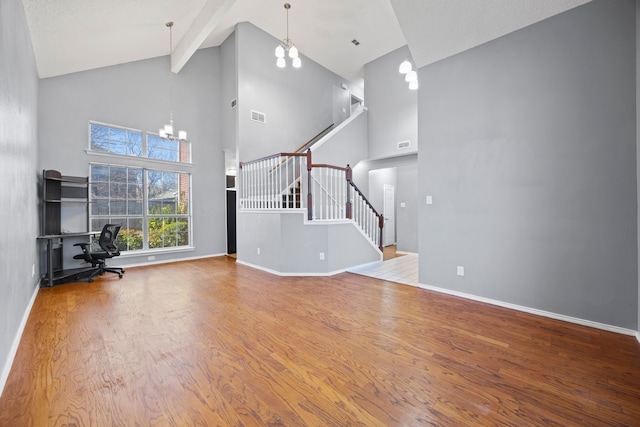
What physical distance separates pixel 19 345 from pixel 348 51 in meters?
8.44

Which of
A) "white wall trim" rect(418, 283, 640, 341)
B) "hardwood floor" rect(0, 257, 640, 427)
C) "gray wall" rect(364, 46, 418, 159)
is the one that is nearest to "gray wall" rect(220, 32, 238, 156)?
"gray wall" rect(364, 46, 418, 159)

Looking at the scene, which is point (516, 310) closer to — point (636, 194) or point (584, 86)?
point (636, 194)

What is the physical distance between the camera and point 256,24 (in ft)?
20.6

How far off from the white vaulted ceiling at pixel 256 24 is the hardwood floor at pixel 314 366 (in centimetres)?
335

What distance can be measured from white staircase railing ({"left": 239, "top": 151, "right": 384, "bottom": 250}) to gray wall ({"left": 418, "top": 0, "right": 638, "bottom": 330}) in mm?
1759

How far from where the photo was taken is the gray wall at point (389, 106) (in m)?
6.70

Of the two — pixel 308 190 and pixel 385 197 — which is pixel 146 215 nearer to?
pixel 308 190

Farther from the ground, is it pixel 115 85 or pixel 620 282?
pixel 115 85

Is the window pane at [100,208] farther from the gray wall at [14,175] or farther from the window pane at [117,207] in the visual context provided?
the gray wall at [14,175]

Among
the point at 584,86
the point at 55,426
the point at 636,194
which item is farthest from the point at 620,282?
the point at 55,426

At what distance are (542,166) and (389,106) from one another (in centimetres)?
499

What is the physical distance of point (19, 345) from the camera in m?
2.30

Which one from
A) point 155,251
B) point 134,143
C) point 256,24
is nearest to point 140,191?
point 134,143

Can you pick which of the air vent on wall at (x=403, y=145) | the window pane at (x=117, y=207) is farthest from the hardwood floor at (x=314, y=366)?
the air vent on wall at (x=403, y=145)
